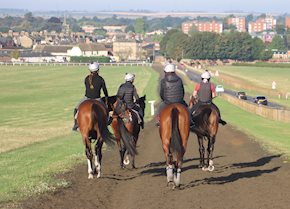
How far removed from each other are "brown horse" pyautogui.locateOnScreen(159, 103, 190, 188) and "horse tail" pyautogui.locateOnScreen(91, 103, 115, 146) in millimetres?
1904

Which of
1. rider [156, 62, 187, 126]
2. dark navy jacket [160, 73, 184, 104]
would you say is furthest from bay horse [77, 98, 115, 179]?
dark navy jacket [160, 73, 184, 104]

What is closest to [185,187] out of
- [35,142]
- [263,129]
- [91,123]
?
[91,123]

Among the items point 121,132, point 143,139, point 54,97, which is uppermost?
point 121,132

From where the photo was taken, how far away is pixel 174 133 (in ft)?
52.5

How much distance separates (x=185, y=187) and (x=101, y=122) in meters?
2.73

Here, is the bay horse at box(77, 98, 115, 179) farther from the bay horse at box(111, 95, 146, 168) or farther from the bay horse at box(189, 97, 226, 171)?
the bay horse at box(189, 97, 226, 171)

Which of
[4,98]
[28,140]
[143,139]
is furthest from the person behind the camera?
[4,98]

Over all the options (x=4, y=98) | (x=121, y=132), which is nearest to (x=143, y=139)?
(x=121, y=132)

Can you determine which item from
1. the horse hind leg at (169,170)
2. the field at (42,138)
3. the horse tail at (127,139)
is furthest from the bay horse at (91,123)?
the horse hind leg at (169,170)

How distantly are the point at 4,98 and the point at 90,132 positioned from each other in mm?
59097

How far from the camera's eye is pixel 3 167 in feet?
71.3

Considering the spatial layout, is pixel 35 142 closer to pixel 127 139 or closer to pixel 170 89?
pixel 127 139

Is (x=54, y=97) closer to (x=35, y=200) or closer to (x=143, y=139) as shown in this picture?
(x=143, y=139)

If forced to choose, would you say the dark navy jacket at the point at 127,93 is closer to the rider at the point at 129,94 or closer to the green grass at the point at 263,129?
the rider at the point at 129,94
